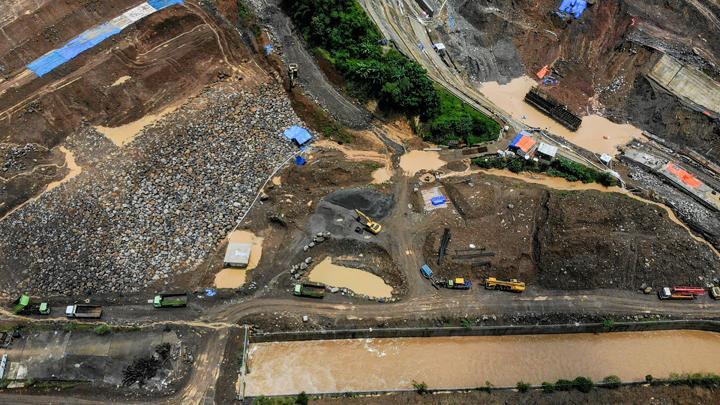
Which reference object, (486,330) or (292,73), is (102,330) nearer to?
(486,330)

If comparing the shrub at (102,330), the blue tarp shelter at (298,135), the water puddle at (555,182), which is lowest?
the shrub at (102,330)

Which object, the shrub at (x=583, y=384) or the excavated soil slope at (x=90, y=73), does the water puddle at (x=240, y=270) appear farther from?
the shrub at (x=583, y=384)

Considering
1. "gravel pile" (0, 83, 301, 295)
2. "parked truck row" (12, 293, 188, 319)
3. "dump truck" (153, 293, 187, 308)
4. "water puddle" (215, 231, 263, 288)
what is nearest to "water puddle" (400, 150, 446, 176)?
"gravel pile" (0, 83, 301, 295)

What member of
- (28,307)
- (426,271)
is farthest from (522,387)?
(28,307)

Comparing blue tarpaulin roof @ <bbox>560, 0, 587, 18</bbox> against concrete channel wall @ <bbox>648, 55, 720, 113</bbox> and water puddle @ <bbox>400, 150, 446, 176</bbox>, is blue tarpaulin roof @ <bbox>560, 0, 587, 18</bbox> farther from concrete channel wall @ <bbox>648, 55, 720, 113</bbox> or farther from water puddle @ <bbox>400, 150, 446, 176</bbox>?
water puddle @ <bbox>400, 150, 446, 176</bbox>

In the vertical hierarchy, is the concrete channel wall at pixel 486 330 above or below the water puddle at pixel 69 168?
below

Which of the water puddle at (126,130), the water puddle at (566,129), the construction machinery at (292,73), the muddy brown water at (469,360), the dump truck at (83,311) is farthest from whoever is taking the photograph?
the water puddle at (566,129)

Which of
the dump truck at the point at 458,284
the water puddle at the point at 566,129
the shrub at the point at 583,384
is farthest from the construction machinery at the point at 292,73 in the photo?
the shrub at the point at 583,384

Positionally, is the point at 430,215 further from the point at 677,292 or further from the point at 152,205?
the point at 152,205
